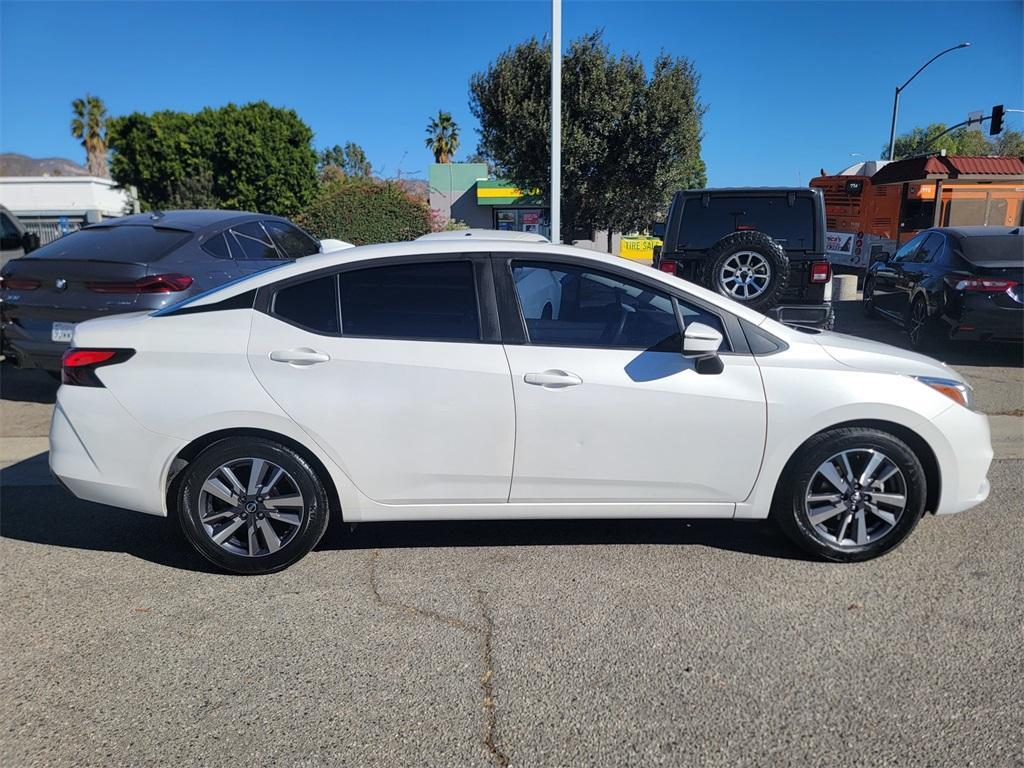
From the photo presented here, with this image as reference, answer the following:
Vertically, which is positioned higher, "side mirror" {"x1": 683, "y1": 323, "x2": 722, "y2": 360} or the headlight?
"side mirror" {"x1": 683, "y1": 323, "x2": 722, "y2": 360}

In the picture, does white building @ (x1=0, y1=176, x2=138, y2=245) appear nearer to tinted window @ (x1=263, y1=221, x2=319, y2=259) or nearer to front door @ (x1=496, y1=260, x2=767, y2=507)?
tinted window @ (x1=263, y1=221, x2=319, y2=259)

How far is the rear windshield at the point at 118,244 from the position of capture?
6289mm

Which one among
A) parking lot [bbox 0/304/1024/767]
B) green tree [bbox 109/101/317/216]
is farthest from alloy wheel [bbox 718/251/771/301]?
green tree [bbox 109/101/317/216]

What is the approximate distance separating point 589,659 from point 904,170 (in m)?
19.3

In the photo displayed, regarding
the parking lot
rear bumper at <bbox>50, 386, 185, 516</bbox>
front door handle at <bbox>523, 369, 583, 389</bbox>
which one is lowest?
the parking lot

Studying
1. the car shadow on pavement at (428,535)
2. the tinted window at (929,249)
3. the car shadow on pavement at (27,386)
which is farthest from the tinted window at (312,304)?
the tinted window at (929,249)

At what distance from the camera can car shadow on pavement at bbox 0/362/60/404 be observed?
7590 millimetres

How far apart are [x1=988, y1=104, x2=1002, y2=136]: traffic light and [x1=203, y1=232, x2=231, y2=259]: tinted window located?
21.1 m

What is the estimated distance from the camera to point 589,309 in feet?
12.1

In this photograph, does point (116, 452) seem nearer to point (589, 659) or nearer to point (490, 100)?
point (589, 659)

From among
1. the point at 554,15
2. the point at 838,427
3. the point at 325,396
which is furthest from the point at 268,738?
the point at 554,15

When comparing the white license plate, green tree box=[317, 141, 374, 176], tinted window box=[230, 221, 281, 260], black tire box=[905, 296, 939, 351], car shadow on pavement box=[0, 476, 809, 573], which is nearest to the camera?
car shadow on pavement box=[0, 476, 809, 573]

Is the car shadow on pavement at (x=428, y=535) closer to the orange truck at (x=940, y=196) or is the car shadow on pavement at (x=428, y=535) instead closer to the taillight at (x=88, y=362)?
the taillight at (x=88, y=362)

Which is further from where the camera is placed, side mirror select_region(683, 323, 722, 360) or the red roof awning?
the red roof awning
